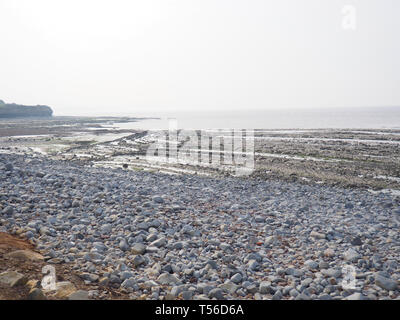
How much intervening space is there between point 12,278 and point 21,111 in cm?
14637

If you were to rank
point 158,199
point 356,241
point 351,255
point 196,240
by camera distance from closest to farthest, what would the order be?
point 351,255 → point 196,240 → point 356,241 → point 158,199

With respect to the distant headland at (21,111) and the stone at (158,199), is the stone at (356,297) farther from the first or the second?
the distant headland at (21,111)

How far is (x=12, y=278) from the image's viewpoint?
18.4 feet

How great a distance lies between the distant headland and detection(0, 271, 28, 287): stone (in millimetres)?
137914

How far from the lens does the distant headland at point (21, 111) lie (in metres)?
123

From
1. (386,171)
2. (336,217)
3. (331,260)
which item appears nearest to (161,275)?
(331,260)

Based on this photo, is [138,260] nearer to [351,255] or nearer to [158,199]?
[158,199]

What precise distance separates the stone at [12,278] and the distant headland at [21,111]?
13791 centimetres

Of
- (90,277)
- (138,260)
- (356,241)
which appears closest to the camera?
(90,277)

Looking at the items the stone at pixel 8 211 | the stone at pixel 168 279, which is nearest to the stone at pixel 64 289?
the stone at pixel 168 279

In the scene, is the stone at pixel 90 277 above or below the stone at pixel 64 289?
below

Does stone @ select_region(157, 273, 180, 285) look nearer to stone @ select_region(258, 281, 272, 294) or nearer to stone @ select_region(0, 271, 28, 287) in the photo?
stone @ select_region(258, 281, 272, 294)
